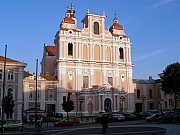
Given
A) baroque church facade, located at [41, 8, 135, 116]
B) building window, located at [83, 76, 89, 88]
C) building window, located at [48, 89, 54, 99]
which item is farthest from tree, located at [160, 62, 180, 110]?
building window, located at [48, 89, 54, 99]

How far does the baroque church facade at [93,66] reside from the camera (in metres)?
71.9

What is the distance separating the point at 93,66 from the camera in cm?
7662

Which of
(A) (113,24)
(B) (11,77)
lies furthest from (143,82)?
(B) (11,77)

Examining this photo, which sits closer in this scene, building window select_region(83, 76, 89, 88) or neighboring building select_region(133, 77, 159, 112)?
building window select_region(83, 76, 89, 88)

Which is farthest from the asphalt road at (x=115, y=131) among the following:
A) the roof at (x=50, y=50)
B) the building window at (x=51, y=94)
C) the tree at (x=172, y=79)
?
the roof at (x=50, y=50)

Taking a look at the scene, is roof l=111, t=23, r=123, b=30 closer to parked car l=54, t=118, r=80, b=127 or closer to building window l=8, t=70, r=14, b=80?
building window l=8, t=70, r=14, b=80

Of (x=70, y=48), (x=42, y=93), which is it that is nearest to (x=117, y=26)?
(x=70, y=48)

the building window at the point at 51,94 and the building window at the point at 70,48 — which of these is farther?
the building window at the point at 70,48

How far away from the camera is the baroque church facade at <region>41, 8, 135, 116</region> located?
236 feet

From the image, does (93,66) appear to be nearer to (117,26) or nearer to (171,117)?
(117,26)

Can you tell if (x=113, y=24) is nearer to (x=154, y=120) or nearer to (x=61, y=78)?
(x=61, y=78)

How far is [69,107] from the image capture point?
61688 mm

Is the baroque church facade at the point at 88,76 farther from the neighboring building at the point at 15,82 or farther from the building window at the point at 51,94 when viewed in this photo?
the neighboring building at the point at 15,82

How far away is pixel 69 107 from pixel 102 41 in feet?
78.1
